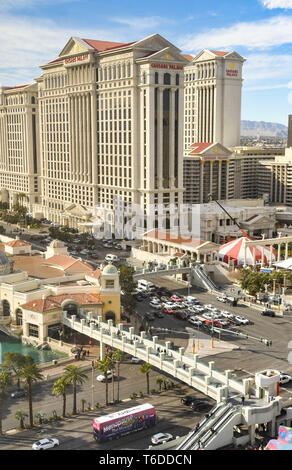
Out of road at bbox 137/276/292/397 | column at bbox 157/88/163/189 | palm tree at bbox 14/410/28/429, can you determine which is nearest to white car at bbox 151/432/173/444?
Answer: palm tree at bbox 14/410/28/429

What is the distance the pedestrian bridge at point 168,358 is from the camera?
25.2 meters

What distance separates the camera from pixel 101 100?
256ft

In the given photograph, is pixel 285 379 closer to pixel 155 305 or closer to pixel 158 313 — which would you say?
pixel 158 313

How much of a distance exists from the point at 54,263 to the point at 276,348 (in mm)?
22394

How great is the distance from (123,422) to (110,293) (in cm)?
1635

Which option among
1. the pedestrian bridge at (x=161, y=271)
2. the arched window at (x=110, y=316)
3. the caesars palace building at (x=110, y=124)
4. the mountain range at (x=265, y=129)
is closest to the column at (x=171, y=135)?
the caesars palace building at (x=110, y=124)

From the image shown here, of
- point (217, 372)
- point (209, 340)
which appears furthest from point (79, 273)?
point (217, 372)

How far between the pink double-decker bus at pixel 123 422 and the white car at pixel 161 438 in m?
1.19

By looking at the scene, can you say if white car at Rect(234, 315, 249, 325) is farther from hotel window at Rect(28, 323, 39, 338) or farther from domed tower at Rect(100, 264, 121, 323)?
hotel window at Rect(28, 323, 39, 338)

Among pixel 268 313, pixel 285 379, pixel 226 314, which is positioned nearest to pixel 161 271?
pixel 226 314

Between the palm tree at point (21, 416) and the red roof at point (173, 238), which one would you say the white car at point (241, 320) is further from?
the palm tree at point (21, 416)

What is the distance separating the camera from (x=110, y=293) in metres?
39.8

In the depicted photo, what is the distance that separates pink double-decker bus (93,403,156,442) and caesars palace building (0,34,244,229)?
48.0 metres

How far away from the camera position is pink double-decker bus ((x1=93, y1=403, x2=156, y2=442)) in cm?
2349
